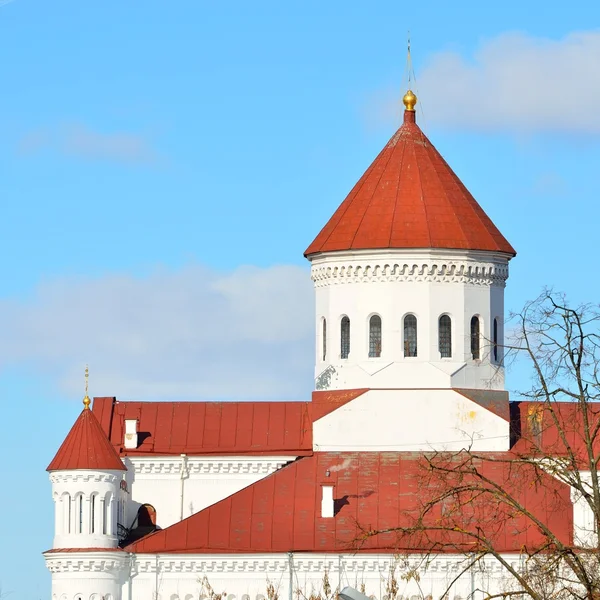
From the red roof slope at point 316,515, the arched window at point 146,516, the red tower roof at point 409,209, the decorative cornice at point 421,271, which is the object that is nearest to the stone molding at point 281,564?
the red roof slope at point 316,515

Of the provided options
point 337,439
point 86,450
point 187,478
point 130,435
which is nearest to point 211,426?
point 187,478

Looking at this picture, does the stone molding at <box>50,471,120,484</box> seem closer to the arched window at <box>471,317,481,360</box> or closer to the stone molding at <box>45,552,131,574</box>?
the stone molding at <box>45,552,131,574</box>

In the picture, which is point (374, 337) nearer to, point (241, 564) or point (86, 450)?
point (241, 564)

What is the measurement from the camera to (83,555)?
5138 cm

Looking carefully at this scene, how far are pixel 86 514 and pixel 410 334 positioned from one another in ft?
35.8

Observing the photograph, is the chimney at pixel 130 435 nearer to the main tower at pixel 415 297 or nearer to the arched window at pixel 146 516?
the arched window at pixel 146 516

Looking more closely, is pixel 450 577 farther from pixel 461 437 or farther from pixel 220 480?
pixel 220 480

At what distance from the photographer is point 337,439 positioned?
54.2 m

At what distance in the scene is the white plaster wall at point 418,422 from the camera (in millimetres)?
53625

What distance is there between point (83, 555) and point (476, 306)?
13.7 metres

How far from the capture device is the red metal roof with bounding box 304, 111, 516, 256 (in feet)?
178

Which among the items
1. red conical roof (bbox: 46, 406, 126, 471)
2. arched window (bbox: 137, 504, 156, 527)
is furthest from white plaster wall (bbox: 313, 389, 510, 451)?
red conical roof (bbox: 46, 406, 126, 471)

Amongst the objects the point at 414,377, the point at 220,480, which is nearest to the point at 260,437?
the point at 220,480

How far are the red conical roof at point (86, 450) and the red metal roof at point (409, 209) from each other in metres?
8.56
